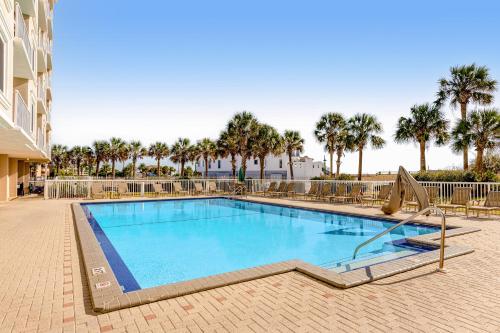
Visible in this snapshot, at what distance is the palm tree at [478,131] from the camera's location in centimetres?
1919

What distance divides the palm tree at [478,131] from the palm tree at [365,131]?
6839mm

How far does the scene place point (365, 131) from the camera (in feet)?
88.9

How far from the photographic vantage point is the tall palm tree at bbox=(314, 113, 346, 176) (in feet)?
94.2

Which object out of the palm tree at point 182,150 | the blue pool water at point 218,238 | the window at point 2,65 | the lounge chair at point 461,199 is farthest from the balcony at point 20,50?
the palm tree at point 182,150

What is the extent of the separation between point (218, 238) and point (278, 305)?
6123mm

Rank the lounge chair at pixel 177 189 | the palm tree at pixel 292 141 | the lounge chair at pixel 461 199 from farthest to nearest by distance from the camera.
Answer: the palm tree at pixel 292 141
the lounge chair at pixel 177 189
the lounge chair at pixel 461 199

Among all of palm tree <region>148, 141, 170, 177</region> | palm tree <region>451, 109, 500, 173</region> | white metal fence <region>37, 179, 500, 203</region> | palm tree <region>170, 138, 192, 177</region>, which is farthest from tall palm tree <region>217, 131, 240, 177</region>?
palm tree <region>148, 141, 170, 177</region>

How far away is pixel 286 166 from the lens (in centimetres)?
4784

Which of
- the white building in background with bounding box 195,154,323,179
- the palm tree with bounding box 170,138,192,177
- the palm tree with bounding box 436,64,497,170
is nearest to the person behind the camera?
the palm tree with bounding box 436,64,497,170

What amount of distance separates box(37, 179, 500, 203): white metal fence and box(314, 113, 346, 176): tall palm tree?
1020cm

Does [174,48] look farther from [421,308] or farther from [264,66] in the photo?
[421,308]

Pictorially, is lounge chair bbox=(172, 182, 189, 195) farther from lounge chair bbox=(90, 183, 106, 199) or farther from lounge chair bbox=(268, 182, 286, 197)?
lounge chair bbox=(268, 182, 286, 197)

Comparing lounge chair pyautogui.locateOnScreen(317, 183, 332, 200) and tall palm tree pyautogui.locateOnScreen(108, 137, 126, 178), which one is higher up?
tall palm tree pyautogui.locateOnScreen(108, 137, 126, 178)

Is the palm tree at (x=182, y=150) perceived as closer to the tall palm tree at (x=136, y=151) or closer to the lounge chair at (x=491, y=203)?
the tall palm tree at (x=136, y=151)
